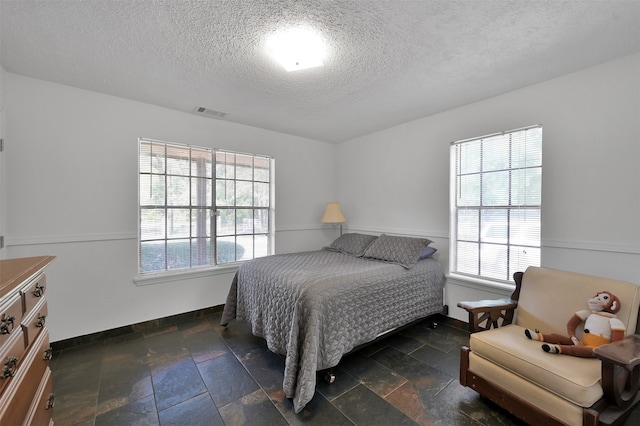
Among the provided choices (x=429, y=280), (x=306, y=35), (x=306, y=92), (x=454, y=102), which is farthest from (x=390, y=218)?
(x=306, y=35)

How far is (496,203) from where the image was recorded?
2777 millimetres

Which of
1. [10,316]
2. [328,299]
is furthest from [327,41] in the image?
[10,316]

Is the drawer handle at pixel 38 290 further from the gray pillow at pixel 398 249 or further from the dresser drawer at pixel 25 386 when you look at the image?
the gray pillow at pixel 398 249

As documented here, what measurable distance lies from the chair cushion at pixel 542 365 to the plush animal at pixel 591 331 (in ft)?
0.14

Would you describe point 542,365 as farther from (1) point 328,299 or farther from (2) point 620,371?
(1) point 328,299

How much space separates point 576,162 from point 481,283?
1378 mm

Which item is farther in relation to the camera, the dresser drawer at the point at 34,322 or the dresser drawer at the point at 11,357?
the dresser drawer at the point at 34,322

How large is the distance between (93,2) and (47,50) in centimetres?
86

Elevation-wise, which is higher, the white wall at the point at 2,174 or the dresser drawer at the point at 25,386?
the white wall at the point at 2,174

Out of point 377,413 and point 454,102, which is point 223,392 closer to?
point 377,413

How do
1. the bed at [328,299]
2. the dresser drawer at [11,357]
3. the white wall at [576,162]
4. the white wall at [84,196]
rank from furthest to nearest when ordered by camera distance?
the white wall at [84,196], the white wall at [576,162], the bed at [328,299], the dresser drawer at [11,357]

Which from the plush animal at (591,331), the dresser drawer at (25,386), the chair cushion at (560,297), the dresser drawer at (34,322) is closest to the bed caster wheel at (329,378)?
the plush animal at (591,331)

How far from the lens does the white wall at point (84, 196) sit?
2361 millimetres

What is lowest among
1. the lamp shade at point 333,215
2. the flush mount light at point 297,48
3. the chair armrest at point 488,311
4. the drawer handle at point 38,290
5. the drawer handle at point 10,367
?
the chair armrest at point 488,311
